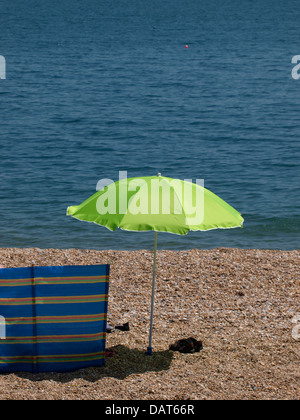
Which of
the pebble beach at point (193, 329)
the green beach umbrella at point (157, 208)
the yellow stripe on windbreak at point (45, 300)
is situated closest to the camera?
the pebble beach at point (193, 329)

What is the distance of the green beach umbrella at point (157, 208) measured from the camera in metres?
7.26

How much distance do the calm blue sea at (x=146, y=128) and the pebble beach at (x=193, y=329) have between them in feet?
11.1

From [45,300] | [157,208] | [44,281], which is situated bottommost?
[45,300]

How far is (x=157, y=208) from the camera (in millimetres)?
7422

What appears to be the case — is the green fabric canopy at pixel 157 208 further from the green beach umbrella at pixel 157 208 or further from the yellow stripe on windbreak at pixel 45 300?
the yellow stripe on windbreak at pixel 45 300

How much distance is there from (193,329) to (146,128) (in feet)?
75.5

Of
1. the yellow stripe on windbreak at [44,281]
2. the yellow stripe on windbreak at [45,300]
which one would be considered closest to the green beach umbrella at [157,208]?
the yellow stripe on windbreak at [44,281]

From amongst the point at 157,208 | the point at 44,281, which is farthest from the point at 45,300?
the point at 157,208

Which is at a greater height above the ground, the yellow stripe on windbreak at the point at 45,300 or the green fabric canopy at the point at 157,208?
the green fabric canopy at the point at 157,208

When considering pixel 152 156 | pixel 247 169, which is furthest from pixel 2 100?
pixel 247 169

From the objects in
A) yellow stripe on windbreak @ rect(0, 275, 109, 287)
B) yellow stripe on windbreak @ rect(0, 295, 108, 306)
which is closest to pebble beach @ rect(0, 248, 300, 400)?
yellow stripe on windbreak @ rect(0, 295, 108, 306)

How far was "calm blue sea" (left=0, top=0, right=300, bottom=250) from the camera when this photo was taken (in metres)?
17.5

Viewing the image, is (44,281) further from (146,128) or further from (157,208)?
(146,128)
